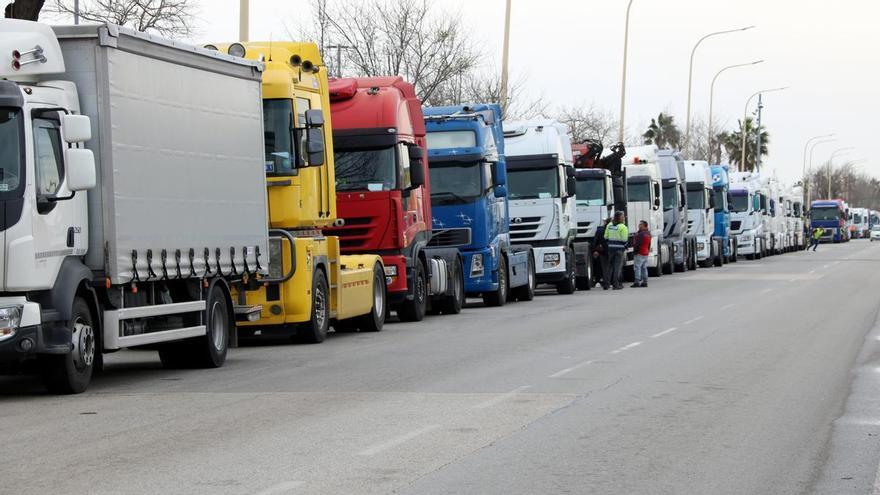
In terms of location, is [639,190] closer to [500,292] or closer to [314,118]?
[500,292]

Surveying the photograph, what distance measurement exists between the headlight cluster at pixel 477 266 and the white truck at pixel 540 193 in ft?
16.6

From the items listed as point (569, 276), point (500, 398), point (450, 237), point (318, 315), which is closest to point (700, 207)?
point (569, 276)

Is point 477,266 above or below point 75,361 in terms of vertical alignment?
above

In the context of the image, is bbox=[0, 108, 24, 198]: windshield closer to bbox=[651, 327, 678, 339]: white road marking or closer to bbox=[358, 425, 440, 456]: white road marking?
bbox=[358, 425, 440, 456]: white road marking

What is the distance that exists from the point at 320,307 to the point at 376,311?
8.43 ft

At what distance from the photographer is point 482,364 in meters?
16.4

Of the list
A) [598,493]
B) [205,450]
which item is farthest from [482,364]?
[598,493]

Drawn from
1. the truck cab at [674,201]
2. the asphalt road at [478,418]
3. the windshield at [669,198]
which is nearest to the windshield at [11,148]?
the asphalt road at [478,418]

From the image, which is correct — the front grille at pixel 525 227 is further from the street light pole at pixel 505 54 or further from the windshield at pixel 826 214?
the windshield at pixel 826 214

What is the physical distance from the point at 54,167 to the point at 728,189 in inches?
1937

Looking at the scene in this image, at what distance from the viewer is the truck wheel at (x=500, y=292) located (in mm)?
29609

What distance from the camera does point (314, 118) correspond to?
19.8 meters

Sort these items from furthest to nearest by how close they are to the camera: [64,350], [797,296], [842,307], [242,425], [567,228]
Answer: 1. [567,228]
2. [797,296]
3. [842,307]
4. [64,350]
5. [242,425]

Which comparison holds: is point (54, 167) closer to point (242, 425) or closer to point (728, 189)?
point (242, 425)
